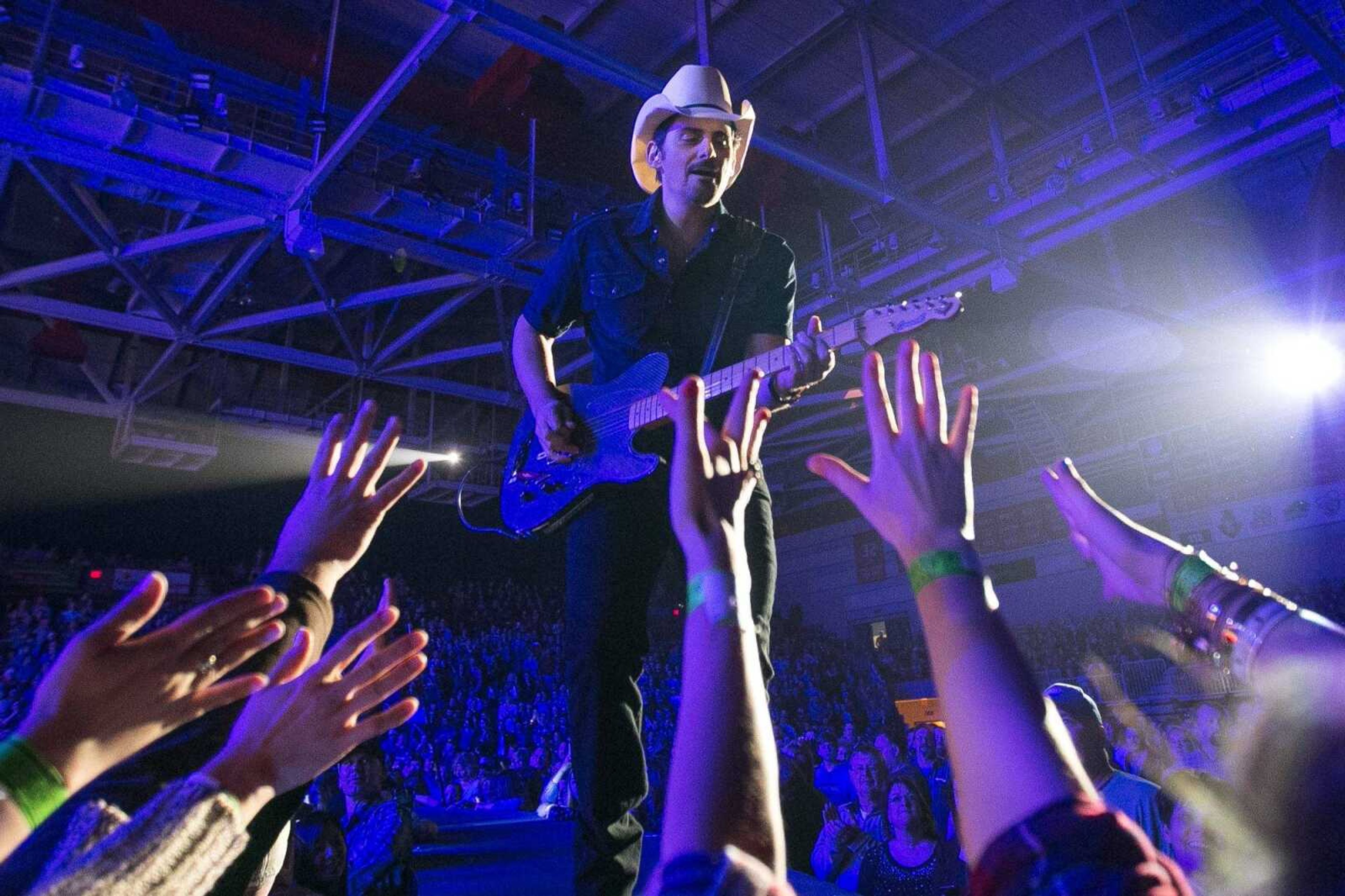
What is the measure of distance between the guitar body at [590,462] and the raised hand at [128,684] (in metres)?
1.31

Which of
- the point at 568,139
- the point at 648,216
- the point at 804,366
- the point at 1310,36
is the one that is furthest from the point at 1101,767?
the point at 568,139

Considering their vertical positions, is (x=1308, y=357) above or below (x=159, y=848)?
above

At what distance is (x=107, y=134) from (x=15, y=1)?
3.82 ft

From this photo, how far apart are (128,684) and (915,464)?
758 mm

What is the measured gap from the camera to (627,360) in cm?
235

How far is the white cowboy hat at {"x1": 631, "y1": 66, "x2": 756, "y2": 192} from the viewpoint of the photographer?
235 centimetres

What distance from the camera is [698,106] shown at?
2350mm

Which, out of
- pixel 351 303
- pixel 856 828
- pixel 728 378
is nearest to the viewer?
pixel 728 378

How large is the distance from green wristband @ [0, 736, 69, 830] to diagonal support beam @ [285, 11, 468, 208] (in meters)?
5.40

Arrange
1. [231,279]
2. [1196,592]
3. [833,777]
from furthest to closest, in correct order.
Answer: [231,279]
[833,777]
[1196,592]

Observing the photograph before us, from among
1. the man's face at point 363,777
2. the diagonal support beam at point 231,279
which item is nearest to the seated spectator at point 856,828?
the man's face at point 363,777

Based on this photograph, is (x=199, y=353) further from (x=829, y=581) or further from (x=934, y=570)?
(x=829, y=581)

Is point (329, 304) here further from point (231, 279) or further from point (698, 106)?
point (698, 106)

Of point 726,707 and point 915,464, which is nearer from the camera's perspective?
point 726,707
